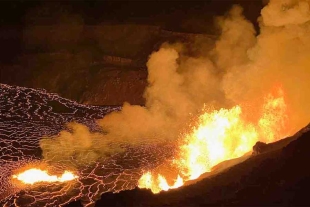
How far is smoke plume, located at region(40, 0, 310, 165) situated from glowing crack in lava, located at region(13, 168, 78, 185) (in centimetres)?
85

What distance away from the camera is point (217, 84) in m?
15.2

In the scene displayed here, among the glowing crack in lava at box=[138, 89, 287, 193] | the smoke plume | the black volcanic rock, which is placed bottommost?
the black volcanic rock

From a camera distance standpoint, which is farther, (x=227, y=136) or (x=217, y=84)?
(x=217, y=84)

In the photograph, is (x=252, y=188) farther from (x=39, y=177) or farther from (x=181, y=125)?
(x=181, y=125)

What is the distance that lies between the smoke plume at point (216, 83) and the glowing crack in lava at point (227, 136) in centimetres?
41

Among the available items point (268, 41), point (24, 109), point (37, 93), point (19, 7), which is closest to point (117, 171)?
point (268, 41)

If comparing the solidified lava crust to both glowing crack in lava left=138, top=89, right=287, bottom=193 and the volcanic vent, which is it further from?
glowing crack in lava left=138, top=89, right=287, bottom=193

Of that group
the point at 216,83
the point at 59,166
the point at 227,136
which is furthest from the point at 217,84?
the point at 59,166

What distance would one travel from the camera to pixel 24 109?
17891 mm

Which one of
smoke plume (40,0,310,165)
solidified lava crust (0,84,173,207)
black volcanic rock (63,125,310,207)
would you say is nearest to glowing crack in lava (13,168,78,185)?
solidified lava crust (0,84,173,207)

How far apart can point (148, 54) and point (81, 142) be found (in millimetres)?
9663

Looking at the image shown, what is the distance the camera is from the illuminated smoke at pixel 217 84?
33.4 feet

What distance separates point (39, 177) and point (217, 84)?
25.1ft

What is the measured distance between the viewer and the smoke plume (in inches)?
401
